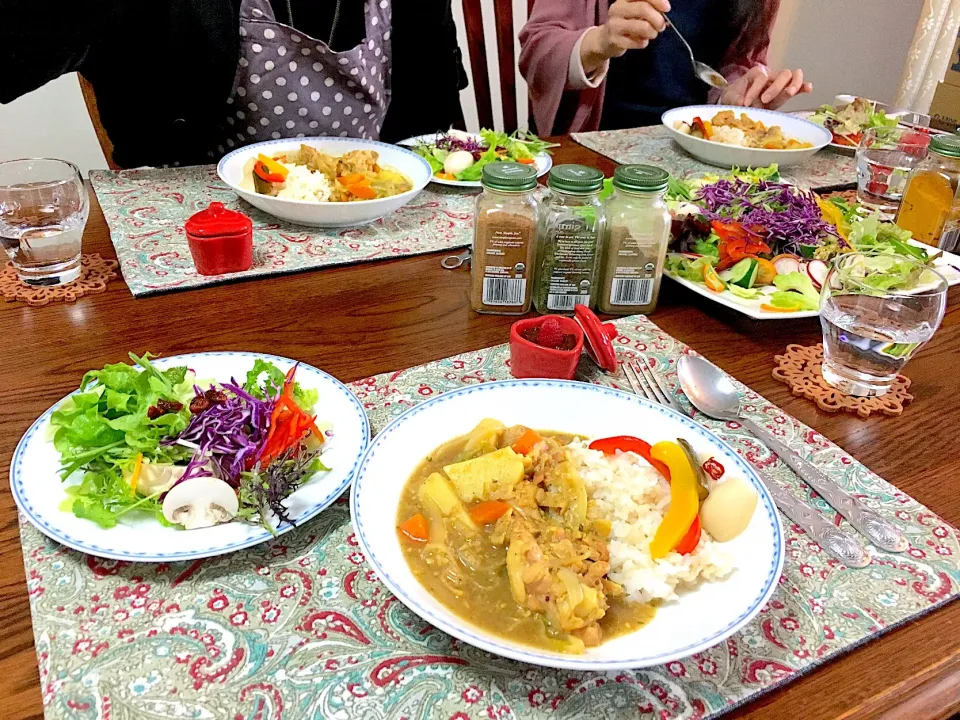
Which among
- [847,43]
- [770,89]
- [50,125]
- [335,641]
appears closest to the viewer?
[335,641]

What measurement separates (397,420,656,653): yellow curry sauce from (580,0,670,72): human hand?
5.86 feet

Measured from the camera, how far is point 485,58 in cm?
280

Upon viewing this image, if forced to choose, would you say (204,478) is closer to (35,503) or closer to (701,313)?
(35,503)

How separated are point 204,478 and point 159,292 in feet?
2.22

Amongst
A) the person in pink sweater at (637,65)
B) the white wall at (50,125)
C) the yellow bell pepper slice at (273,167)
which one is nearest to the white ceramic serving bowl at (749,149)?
the person in pink sweater at (637,65)

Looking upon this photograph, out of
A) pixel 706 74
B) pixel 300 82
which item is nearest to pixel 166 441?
pixel 300 82

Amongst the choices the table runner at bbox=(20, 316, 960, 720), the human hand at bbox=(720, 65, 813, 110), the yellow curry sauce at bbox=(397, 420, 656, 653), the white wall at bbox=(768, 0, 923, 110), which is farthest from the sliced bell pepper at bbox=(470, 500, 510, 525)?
the white wall at bbox=(768, 0, 923, 110)

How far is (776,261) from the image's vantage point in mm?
1443

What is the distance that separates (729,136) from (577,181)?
115 cm

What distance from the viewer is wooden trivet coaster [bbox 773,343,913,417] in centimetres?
111

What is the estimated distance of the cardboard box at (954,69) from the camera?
14.1ft

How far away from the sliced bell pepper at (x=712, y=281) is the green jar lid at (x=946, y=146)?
1.99 ft

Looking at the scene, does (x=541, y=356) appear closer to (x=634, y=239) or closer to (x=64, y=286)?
(x=634, y=239)

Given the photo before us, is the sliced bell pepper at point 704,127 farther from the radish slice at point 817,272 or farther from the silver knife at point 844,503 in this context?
the silver knife at point 844,503
